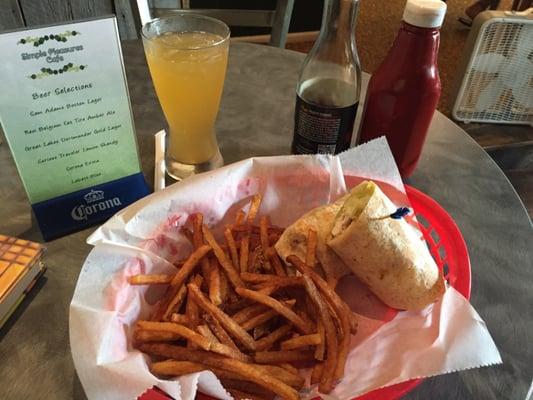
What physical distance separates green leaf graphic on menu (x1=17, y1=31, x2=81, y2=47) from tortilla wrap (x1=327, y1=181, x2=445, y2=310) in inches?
17.9

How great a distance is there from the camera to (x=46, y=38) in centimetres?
63

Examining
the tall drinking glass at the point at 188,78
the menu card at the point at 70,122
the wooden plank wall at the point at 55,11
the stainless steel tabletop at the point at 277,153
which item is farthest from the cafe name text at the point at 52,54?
the wooden plank wall at the point at 55,11

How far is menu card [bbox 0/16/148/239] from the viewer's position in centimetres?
64

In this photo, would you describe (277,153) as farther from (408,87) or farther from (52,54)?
(52,54)

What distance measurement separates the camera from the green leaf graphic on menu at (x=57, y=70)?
2.14 ft

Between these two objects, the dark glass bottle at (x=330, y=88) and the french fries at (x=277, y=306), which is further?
the dark glass bottle at (x=330, y=88)

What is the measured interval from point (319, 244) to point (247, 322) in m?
0.16

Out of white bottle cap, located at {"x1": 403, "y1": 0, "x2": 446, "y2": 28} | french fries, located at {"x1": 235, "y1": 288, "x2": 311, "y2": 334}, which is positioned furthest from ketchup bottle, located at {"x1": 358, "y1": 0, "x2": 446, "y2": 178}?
french fries, located at {"x1": 235, "y1": 288, "x2": 311, "y2": 334}

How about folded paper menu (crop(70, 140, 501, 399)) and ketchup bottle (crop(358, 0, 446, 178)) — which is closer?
folded paper menu (crop(70, 140, 501, 399))

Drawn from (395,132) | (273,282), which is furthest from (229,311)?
(395,132)

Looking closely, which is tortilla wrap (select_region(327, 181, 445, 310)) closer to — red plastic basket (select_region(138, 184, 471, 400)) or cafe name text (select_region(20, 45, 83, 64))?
red plastic basket (select_region(138, 184, 471, 400))

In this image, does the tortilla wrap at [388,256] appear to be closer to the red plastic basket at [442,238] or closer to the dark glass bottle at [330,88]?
the red plastic basket at [442,238]

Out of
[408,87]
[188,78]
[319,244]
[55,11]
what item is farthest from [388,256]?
[55,11]

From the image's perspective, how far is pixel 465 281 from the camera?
0.69 metres
